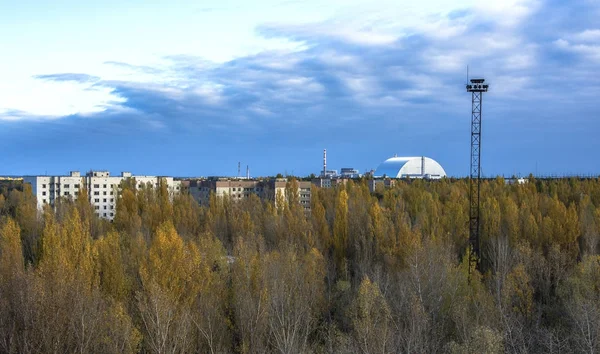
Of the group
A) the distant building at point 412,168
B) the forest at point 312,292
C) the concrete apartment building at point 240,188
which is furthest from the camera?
the distant building at point 412,168

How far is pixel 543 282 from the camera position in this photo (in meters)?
20.2

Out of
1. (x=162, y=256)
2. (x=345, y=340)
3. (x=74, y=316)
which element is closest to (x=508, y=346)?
(x=345, y=340)

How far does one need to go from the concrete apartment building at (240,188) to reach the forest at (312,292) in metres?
17.1

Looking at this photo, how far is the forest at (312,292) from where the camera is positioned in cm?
1259

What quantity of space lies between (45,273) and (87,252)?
8.48ft

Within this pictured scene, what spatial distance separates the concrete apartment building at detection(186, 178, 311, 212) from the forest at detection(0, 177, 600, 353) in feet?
56.0

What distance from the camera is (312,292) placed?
17.0 meters

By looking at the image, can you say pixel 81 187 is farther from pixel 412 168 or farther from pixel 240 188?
pixel 412 168

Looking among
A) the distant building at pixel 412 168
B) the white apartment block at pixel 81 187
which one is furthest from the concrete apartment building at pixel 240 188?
the distant building at pixel 412 168

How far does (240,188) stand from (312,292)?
106 ft

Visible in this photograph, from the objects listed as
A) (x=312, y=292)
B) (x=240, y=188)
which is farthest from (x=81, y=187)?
(x=312, y=292)

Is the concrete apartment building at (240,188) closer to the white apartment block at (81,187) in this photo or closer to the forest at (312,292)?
the white apartment block at (81,187)

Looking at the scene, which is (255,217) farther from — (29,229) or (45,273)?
(45,273)

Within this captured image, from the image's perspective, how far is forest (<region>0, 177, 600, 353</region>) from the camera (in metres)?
12.6
